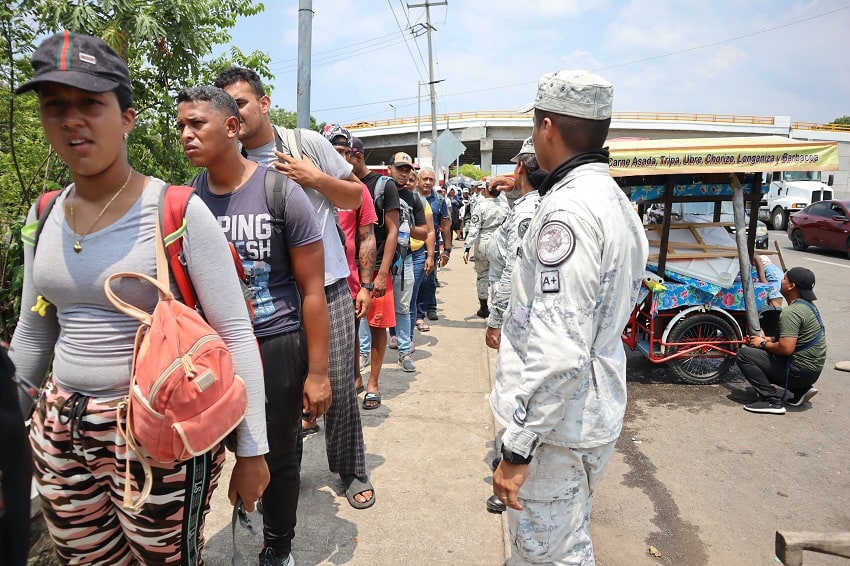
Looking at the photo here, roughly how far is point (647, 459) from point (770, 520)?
900 mm

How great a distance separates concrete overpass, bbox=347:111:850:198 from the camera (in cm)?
3859

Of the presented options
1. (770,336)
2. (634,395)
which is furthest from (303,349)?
(770,336)

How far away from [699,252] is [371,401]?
11.6ft

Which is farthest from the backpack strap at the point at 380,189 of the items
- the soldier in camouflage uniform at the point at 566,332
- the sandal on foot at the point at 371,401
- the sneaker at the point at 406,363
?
the soldier in camouflage uniform at the point at 566,332

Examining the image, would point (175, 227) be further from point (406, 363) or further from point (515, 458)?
point (406, 363)

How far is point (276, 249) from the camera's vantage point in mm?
2197

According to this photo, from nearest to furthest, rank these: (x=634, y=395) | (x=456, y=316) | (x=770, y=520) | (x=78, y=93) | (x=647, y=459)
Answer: (x=78, y=93) < (x=770, y=520) < (x=647, y=459) < (x=634, y=395) < (x=456, y=316)

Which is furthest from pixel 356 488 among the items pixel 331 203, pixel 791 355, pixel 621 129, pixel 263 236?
pixel 621 129

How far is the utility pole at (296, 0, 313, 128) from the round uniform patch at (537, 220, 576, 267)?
289cm

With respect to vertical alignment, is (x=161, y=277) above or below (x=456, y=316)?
above

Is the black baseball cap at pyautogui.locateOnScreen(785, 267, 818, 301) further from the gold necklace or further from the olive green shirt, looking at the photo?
the gold necklace

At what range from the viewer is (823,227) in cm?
1548

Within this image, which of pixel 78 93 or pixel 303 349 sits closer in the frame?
pixel 78 93

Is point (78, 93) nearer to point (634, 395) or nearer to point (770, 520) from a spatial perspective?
point (770, 520)
